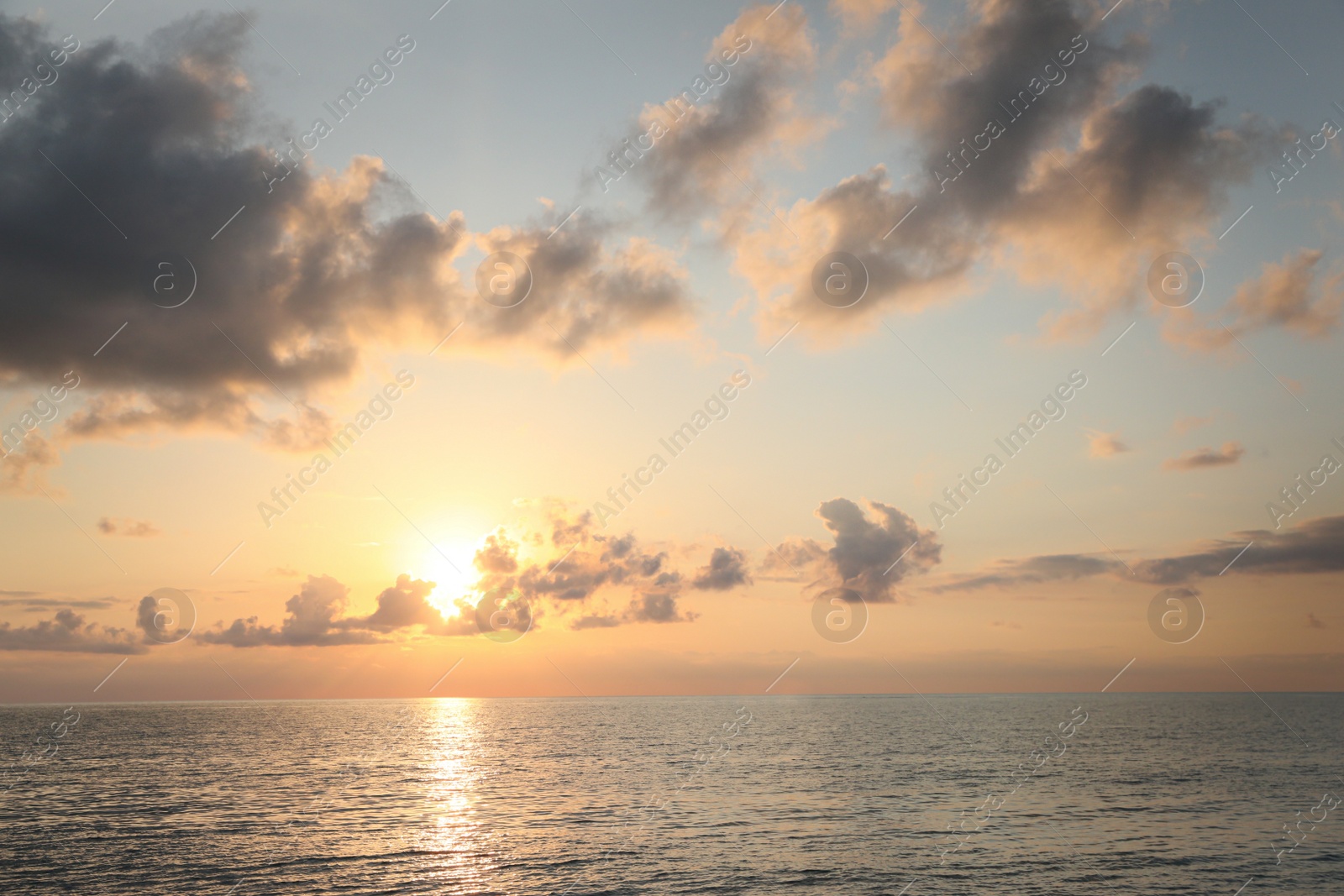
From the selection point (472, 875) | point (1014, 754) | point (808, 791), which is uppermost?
point (472, 875)

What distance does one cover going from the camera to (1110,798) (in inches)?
2864

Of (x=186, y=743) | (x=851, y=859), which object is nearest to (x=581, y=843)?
(x=851, y=859)

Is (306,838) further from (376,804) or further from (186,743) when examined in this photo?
(186,743)

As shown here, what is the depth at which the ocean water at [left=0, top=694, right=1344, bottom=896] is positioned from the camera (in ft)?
151

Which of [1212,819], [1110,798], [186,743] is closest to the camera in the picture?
[1212,819]

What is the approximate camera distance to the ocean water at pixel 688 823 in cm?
4616

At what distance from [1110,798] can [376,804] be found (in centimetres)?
6978

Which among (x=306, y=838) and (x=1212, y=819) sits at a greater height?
(x=306, y=838)

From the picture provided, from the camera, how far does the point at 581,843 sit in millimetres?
55281

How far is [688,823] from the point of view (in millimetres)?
61938

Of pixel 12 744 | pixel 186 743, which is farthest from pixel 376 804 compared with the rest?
pixel 12 744

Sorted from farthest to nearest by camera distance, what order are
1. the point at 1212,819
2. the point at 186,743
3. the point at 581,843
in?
the point at 186,743 → the point at 1212,819 → the point at 581,843

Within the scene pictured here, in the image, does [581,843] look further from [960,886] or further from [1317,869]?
[1317,869]

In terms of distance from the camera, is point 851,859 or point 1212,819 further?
point 1212,819
